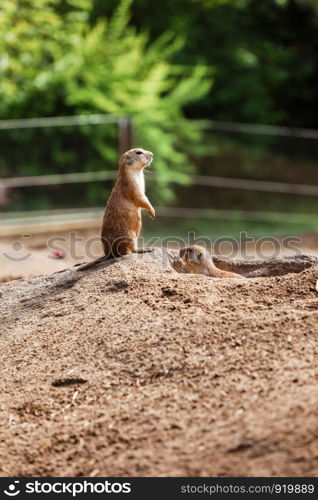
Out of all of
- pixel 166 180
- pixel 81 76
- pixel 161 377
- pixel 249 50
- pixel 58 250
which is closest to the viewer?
pixel 161 377

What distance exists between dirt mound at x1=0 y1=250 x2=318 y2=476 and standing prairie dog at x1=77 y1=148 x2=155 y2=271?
20.2 inches

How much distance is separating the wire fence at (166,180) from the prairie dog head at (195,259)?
5.83m

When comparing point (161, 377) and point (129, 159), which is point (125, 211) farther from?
point (161, 377)

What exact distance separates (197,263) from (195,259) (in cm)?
4

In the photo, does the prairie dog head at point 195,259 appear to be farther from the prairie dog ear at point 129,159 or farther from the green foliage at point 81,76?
the green foliage at point 81,76

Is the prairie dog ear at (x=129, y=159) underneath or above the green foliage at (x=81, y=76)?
underneath

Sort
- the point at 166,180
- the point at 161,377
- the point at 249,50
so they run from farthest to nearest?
the point at 249,50 < the point at 166,180 < the point at 161,377

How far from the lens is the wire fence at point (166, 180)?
11.7m

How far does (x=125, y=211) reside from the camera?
6.32 meters

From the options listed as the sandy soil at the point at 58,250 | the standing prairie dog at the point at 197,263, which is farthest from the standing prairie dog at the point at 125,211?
the sandy soil at the point at 58,250

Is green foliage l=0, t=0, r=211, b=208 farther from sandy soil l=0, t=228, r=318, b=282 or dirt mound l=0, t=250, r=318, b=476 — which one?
dirt mound l=0, t=250, r=318, b=476

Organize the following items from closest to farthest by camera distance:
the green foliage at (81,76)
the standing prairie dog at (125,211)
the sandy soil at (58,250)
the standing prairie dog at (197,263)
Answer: the standing prairie dog at (197,263), the standing prairie dog at (125,211), the sandy soil at (58,250), the green foliage at (81,76)

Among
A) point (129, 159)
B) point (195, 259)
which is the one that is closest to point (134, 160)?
point (129, 159)

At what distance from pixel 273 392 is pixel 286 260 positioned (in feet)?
8.54
